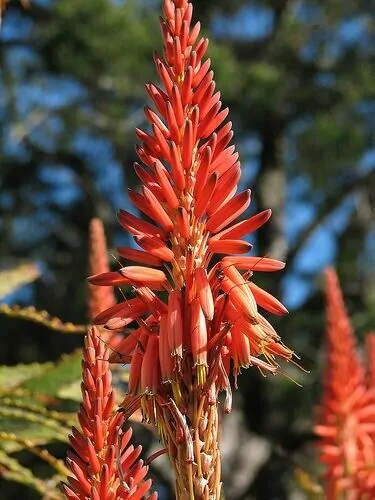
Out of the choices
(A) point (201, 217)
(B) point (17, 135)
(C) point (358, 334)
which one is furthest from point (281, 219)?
(A) point (201, 217)

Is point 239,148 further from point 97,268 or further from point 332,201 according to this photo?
point 97,268

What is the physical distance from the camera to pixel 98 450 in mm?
1166

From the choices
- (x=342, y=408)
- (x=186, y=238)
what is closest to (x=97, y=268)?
(x=186, y=238)

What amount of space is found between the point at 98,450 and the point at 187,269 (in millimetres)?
302

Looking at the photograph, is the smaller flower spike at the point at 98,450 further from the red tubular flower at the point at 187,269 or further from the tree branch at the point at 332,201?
the tree branch at the point at 332,201

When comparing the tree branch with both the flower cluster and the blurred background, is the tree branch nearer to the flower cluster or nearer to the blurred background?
the blurred background

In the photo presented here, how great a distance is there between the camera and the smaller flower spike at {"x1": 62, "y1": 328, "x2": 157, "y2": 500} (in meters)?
1.14

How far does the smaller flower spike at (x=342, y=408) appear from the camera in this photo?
10.0 ft

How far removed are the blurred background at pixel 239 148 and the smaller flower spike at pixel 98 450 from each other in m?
5.74

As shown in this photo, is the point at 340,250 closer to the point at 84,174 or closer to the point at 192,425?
the point at 84,174

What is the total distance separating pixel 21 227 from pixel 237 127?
16.1ft

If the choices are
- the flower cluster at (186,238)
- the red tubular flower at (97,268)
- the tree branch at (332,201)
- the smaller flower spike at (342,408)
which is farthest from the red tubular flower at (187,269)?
the tree branch at (332,201)

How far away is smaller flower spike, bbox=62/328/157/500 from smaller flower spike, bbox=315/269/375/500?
1915 mm

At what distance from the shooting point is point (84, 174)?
11852 mm
